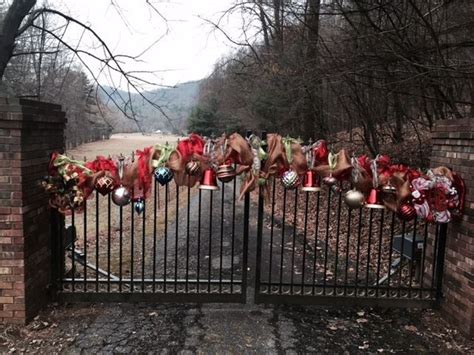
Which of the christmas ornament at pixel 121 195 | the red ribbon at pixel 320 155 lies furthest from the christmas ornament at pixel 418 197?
the christmas ornament at pixel 121 195

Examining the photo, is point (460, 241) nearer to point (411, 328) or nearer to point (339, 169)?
point (411, 328)

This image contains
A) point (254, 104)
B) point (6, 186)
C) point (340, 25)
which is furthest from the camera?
point (254, 104)

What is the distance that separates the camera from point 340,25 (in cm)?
930

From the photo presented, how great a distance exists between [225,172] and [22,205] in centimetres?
184

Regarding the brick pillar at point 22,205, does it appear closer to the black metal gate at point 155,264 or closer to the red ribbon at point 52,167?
the red ribbon at point 52,167

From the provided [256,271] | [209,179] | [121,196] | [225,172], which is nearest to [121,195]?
[121,196]

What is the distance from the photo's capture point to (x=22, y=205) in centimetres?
371

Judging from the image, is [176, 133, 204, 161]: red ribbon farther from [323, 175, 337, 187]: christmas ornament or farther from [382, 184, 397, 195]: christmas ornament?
[382, 184, 397, 195]: christmas ornament

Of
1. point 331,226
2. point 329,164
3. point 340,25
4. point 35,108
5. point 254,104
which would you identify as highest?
point 340,25

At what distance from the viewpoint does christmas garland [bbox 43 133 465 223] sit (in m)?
3.94

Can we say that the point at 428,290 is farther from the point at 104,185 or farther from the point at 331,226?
the point at 331,226

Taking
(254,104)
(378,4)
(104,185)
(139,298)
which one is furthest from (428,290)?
(254,104)

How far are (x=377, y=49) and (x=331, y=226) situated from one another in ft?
13.9

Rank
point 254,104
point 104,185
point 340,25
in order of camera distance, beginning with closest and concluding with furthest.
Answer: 1. point 104,185
2. point 340,25
3. point 254,104
